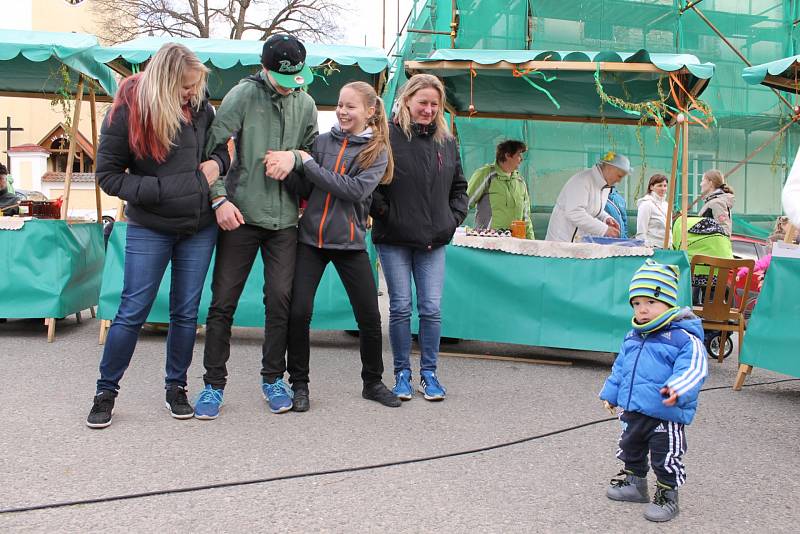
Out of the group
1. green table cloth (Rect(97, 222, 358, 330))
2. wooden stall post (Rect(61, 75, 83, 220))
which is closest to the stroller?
green table cloth (Rect(97, 222, 358, 330))

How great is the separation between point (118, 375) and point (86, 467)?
769 millimetres

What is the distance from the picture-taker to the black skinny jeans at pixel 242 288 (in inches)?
175

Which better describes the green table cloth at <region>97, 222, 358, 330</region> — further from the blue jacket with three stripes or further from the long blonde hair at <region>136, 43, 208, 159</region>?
the blue jacket with three stripes

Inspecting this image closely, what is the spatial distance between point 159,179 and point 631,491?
2.63m

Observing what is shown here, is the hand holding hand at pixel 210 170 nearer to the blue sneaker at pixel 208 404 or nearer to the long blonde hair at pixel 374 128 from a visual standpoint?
the long blonde hair at pixel 374 128

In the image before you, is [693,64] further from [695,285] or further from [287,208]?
[287,208]

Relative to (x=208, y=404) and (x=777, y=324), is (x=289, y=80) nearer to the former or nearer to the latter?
(x=208, y=404)

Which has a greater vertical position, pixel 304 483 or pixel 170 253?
pixel 170 253

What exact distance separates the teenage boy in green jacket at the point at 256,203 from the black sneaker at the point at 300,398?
58 millimetres

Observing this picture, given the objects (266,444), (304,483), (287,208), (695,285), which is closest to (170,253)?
(287,208)

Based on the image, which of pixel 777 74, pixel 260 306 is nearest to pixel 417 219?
pixel 260 306

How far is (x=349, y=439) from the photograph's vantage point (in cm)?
413

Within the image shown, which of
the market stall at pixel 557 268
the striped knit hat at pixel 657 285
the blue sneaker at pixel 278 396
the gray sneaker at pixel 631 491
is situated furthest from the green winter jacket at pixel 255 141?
the market stall at pixel 557 268

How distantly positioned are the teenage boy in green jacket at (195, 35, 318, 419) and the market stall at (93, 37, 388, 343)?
2.31m
